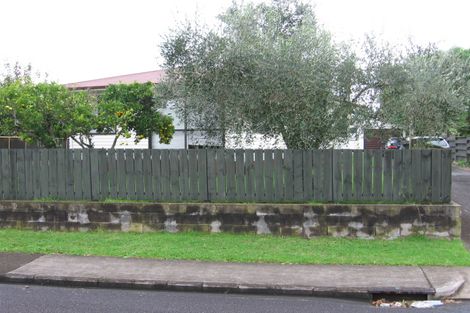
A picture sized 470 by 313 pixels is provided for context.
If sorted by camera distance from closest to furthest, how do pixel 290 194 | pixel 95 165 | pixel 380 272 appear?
pixel 380 272, pixel 290 194, pixel 95 165

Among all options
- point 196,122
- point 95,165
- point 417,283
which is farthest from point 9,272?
point 417,283

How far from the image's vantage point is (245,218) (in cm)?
884

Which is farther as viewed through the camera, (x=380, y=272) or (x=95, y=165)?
(x=95, y=165)

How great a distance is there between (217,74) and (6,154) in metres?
4.77

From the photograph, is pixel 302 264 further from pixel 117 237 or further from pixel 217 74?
pixel 217 74

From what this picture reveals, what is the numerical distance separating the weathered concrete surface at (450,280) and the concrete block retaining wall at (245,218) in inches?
65.6

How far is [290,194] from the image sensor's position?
912cm

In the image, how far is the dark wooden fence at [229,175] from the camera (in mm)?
8766

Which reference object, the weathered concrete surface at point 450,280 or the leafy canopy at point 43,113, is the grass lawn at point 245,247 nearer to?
the weathered concrete surface at point 450,280

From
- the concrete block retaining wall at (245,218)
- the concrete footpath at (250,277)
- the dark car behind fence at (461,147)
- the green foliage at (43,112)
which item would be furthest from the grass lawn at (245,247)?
the dark car behind fence at (461,147)

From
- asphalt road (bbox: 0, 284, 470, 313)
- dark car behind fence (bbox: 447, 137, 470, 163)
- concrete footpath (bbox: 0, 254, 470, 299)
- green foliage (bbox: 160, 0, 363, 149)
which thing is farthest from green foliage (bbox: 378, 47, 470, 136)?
dark car behind fence (bbox: 447, 137, 470, 163)

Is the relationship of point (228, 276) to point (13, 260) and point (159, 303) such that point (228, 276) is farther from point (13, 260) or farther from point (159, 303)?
point (13, 260)

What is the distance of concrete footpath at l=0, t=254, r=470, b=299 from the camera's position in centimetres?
597

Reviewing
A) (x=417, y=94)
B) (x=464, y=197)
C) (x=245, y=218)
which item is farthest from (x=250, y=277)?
(x=464, y=197)
